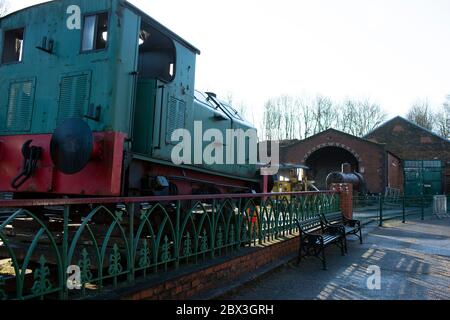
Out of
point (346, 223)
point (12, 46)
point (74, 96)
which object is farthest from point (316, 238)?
point (12, 46)

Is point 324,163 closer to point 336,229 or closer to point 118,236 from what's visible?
point 336,229

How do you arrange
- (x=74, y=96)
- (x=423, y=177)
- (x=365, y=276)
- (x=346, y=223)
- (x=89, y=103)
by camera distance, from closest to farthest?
(x=89, y=103), (x=74, y=96), (x=365, y=276), (x=346, y=223), (x=423, y=177)

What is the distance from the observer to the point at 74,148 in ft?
15.3

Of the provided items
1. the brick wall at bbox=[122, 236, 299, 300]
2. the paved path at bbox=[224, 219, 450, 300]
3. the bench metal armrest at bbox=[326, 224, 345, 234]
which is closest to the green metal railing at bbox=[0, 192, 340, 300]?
the brick wall at bbox=[122, 236, 299, 300]

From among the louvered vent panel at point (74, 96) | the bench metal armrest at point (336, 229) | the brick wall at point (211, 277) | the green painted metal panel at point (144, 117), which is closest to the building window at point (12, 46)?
the louvered vent panel at point (74, 96)

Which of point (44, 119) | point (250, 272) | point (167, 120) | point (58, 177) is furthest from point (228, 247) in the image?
point (44, 119)

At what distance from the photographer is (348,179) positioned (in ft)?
85.1

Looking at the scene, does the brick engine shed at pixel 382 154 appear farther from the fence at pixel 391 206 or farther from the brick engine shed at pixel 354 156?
the fence at pixel 391 206

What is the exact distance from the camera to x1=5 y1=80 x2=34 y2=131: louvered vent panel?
A: 571cm

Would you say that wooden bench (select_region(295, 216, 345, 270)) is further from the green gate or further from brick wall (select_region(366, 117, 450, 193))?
the green gate

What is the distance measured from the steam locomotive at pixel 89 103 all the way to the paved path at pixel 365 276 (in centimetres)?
206

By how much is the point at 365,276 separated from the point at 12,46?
6800mm

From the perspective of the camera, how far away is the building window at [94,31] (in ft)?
17.5
